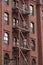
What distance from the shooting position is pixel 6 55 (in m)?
49.6

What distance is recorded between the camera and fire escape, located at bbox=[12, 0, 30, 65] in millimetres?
51531

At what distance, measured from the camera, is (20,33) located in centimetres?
5284

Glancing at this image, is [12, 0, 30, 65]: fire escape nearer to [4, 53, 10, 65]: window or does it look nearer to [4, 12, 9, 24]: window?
[4, 12, 9, 24]: window

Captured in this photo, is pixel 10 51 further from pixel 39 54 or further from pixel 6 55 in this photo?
pixel 39 54

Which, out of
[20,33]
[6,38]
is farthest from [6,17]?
[20,33]

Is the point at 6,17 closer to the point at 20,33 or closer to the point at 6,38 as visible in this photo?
the point at 6,38

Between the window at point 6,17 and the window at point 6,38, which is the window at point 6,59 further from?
the window at point 6,17

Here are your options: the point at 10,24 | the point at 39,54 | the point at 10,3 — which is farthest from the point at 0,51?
the point at 39,54

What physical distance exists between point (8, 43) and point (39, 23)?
11.4 metres

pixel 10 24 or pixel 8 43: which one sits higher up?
pixel 10 24

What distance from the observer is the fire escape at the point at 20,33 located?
51531 mm

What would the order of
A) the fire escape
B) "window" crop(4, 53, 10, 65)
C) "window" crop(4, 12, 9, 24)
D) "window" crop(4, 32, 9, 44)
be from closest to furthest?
"window" crop(4, 53, 10, 65), "window" crop(4, 32, 9, 44), "window" crop(4, 12, 9, 24), the fire escape

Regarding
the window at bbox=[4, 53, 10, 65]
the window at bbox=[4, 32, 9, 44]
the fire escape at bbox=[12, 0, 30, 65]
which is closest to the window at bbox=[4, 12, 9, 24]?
the fire escape at bbox=[12, 0, 30, 65]

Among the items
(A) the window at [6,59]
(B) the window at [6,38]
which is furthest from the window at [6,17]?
(A) the window at [6,59]
